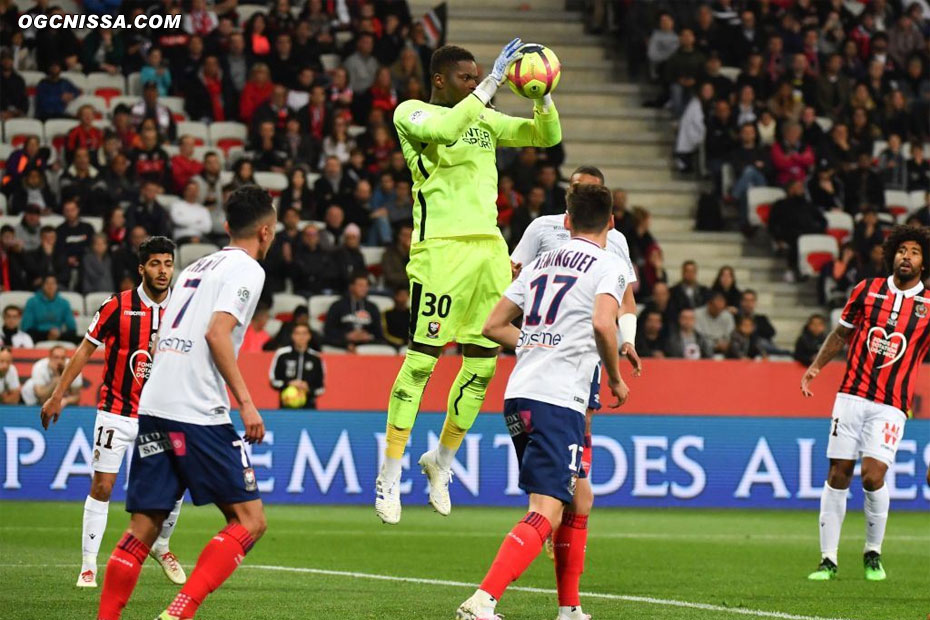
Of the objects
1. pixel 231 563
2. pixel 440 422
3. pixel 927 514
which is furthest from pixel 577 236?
pixel 927 514

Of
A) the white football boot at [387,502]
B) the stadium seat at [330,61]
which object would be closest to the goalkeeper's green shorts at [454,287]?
the white football boot at [387,502]

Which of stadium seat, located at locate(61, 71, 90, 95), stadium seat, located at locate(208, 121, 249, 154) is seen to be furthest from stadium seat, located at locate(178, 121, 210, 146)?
stadium seat, located at locate(61, 71, 90, 95)

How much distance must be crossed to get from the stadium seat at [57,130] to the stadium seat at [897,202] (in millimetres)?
12927

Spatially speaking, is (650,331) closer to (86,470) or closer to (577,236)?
(86,470)

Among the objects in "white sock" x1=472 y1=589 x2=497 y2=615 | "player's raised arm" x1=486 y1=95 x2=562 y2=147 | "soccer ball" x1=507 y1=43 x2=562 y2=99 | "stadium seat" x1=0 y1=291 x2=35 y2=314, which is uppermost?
"soccer ball" x1=507 y1=43 x2=562 y2=99

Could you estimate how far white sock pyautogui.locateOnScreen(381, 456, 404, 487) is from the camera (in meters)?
10.0

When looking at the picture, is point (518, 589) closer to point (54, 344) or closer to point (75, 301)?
point (54, 344)

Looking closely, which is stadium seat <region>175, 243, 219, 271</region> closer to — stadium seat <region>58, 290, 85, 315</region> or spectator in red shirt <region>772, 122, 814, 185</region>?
stadium seat <region>58, 290, 85, 315</region>

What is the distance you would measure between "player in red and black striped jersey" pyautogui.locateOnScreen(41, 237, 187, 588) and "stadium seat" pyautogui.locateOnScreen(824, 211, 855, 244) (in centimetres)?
1546

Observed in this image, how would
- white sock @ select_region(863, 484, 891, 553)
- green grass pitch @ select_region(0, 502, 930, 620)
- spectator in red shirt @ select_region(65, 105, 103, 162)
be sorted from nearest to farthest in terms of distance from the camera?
1. green grass pitch @ select_region(0, 502, 930, 620)
2. white sock @ select_region(863, 484, 891, 553)
3. spectator in red shirt @ select_region(65, 105, 103, 162)

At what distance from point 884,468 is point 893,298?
1.35m

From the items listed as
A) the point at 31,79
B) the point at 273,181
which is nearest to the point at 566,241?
the point at 273,181

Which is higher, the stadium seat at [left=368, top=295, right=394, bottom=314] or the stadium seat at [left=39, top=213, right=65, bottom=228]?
the stadium seat at [left=39, top=213, right=65, bottom=228]

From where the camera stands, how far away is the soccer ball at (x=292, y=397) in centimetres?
1836
